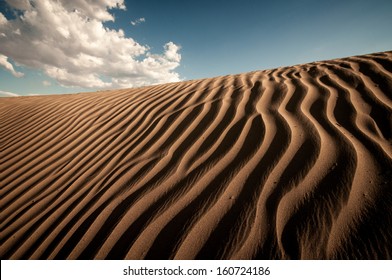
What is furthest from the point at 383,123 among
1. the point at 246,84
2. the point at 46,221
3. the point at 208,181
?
the point at 46,221

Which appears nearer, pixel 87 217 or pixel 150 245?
pixel 150 245

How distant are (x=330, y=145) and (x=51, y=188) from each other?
247 cm

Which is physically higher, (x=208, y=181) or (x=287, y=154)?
(x=287, y=154)

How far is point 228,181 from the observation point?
1.51 m

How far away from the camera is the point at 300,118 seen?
1938mm

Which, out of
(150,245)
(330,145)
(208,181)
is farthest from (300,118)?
(150,245)

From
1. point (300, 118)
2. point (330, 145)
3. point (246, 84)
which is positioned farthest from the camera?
point (246, 84)

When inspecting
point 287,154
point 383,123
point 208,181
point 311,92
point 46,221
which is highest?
point 311,92

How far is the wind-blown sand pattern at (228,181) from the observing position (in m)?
1.14

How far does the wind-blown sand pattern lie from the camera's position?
3.73ft

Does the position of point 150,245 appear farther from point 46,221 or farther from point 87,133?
point 87,133

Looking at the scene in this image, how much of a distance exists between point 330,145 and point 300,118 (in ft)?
1.53
